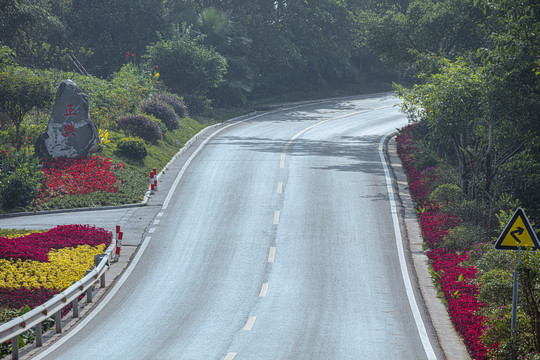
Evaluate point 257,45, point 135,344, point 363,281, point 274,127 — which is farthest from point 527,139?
point 257,45

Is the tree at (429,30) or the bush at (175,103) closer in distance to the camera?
the tree at (429,30)

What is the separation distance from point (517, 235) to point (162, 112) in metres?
29.6

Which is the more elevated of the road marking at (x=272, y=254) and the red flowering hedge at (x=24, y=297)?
the red flowering hedge at (x=24, y=297)

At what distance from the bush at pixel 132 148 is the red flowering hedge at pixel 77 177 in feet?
6.28

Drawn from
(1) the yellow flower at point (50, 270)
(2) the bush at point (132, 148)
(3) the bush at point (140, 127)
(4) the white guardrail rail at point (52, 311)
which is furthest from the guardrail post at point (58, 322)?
(3) the bush at point (140, 127)

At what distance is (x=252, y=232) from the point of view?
2195 centimetres

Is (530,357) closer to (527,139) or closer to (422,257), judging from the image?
(422,257)

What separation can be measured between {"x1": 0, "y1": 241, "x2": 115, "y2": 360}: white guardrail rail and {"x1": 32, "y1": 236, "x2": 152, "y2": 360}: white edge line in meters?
0.29

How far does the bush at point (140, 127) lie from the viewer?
34.8 meters

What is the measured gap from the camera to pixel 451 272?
1759 cm

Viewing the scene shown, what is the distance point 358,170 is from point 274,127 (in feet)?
50.0

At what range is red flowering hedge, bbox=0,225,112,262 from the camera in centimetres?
1733

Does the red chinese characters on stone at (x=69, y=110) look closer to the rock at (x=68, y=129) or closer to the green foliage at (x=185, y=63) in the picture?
the rock at (x=68, y=129)

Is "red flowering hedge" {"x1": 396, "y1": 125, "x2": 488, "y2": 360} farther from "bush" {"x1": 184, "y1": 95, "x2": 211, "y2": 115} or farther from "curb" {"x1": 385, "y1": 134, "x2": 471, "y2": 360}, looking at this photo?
"bush" {"x1": 184, "y1": 95, "x2": 211, "y2": 115}
